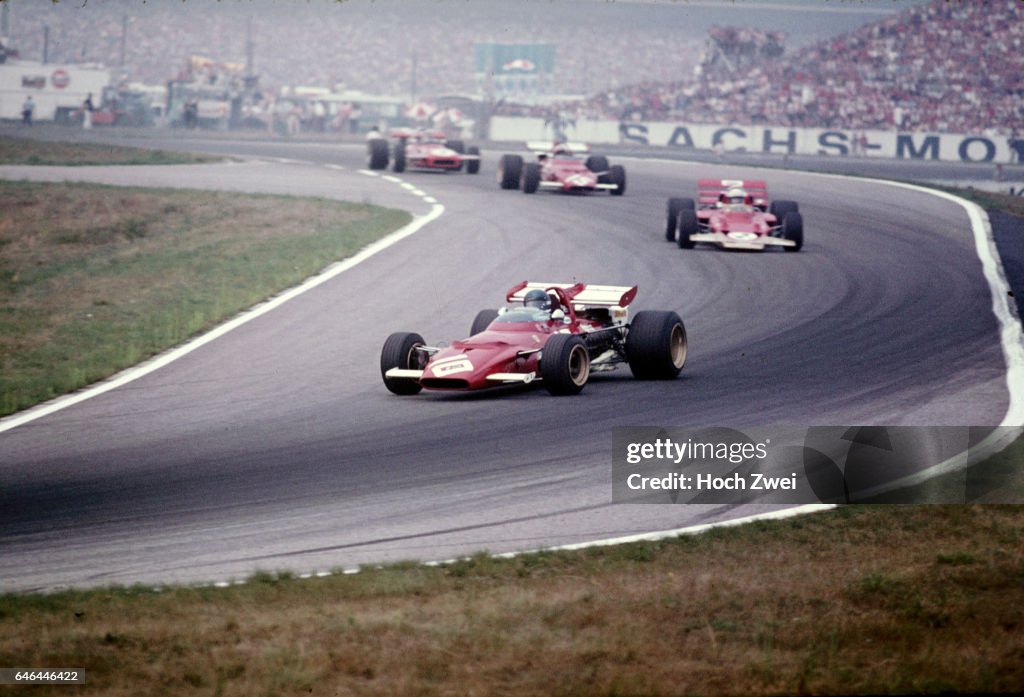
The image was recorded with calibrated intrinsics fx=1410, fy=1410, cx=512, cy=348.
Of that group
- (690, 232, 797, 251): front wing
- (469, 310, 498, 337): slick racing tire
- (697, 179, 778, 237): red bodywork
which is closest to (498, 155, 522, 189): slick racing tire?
(697, 179, 778, 237): red bodywork

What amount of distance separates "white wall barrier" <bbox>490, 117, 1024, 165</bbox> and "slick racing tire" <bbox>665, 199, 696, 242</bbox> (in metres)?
28.1

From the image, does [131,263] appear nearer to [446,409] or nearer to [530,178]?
[446,409]

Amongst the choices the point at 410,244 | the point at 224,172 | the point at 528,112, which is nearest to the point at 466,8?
the point at 528,112

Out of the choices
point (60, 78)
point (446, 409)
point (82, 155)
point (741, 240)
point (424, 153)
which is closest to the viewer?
point (446, 409)

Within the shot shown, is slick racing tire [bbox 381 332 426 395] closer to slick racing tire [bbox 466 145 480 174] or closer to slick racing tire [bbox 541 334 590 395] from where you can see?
slick racing tire [bbox 541 334 590 395]

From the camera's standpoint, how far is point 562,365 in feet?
44.9

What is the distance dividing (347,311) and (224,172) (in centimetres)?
2065

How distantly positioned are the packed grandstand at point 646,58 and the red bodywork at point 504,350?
113ft

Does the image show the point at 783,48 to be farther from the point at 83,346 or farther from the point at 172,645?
the point at 172,645

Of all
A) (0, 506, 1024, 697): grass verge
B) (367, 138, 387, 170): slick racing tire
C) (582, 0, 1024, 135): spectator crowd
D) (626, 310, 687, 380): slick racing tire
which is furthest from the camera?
(582, 0, 1024, 135): spectator crowd

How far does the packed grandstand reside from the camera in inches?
2089

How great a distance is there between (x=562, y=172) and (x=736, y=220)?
9.96 metres

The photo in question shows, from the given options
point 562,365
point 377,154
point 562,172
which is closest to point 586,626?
point 562,365

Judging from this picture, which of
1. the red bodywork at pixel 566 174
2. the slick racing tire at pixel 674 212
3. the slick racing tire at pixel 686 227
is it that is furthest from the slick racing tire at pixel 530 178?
the slick racing tire at pixel 686 227
